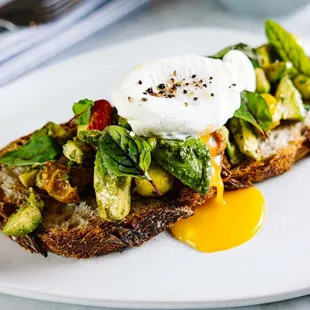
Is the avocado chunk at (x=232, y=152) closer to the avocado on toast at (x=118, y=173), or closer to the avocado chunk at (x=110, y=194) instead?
the avocado on toast at (x=118, y=173)

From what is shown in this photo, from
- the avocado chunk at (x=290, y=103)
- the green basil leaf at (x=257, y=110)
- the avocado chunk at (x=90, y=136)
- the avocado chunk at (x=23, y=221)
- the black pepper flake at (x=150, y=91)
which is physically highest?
the black pepper flake at (x=150, y=91)

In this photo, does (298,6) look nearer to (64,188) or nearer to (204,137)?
(204,137)

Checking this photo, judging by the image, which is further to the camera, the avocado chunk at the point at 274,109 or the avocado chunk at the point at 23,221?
the avocado chunk at the point at 274,109

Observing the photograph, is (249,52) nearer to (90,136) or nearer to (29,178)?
(90,136)

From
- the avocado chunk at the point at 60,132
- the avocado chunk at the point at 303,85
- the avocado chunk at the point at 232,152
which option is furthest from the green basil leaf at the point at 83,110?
the avocado chunk at the point at 303,85

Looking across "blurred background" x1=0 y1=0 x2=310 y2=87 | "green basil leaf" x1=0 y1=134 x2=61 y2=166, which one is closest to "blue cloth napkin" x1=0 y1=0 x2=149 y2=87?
"blurred background" x1=0 y1=0 x2=310 y2=87

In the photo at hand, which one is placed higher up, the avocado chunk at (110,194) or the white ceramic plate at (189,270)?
the avocado chunk at (110,194)

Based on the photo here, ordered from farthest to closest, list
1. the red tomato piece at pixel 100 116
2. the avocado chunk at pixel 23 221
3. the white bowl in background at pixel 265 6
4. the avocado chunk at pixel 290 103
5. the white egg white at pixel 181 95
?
the white bowl in background at pixel 265 6 → the avocado chunk at pixel 290 103 → the red tomato piece at pixel 100 116 → the white egg white at pixel 181 95 → the avocado chunk at pixel 23 221
